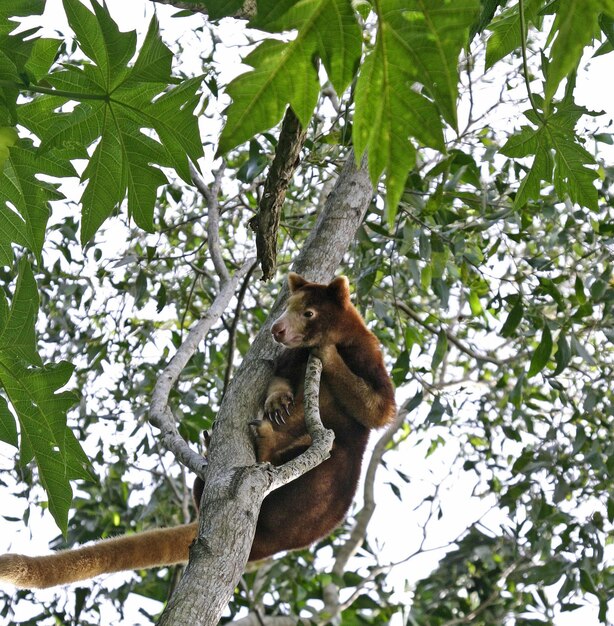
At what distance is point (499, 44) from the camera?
184 cm

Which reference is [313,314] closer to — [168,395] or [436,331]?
[168,395]

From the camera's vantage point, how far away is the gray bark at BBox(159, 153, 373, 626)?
1.91 meters

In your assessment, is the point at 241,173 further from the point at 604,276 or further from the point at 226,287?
the point at 604,276

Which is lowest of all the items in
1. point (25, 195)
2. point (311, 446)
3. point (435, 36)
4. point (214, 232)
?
point (435, 36)

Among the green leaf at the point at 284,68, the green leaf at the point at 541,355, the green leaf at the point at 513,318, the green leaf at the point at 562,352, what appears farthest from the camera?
the green leaf at the point at 513,318

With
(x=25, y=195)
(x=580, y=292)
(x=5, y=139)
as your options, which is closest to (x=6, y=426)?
(x=25, y=195)

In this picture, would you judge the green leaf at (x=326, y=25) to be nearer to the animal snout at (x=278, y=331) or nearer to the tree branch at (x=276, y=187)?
the tree branch at (x=276, y=187)

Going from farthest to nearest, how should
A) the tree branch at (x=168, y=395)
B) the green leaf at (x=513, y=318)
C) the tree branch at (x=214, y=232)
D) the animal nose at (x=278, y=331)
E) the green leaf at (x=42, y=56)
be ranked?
1. the green leaf at (x=513, y=318)
2. the tree branch at (x=214, y=232)
3. the animal nose at (x=278, y=331)
4. the tree branch at (x=168, y=395)
5. the green leaf at (x=42, y=56)

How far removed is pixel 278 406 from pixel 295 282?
56 cm

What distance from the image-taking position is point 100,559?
11.0 feet

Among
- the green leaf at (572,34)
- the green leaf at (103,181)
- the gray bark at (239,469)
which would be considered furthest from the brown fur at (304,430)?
the green leaf at (572,34)

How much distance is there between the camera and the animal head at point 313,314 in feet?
11.1

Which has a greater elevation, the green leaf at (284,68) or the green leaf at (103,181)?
the green leaf at (103,181)

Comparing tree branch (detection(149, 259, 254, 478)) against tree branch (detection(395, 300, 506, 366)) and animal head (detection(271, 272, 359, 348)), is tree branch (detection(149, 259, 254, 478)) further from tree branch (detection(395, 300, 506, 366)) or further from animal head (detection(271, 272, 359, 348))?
tree branch (detection(395, 300, 506, 366))
